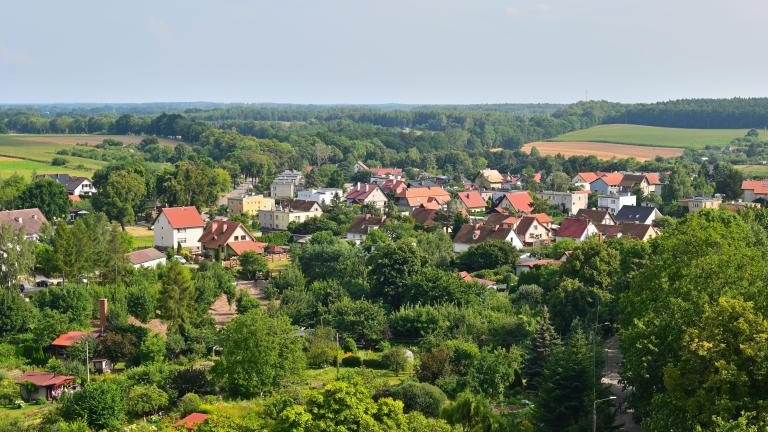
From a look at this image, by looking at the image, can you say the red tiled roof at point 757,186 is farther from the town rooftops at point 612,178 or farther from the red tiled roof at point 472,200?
the red tiled roof at point 472,200

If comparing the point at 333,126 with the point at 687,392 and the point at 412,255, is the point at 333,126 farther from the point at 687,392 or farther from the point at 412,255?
the point at 687,392

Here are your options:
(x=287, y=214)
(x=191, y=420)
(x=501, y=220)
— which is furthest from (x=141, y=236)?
(x=191, y=420)

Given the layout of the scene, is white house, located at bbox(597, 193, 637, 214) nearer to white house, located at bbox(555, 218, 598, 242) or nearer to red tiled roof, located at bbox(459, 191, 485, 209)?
red tiled roof, located at bbox(459, 191, 485, 209)

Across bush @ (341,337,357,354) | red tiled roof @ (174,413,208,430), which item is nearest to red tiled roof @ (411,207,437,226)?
bush @ (341,337,357,354)

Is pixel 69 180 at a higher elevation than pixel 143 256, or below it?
higher

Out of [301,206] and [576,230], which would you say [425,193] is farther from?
[576,230]
